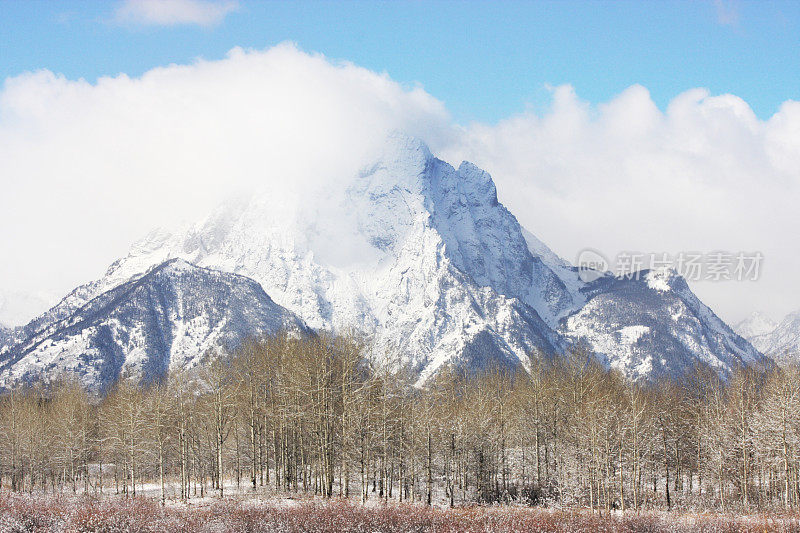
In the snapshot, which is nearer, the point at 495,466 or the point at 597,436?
the point at 597,436

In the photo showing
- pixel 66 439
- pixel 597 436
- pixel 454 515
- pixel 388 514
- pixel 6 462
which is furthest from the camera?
pixel 6 462

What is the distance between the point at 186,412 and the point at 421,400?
81.2ft

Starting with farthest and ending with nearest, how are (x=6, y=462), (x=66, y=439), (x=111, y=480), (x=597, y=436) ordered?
(x=111, y=480) < (x=6, y=462) < (x=66, y=439) < (x=597, y=436)

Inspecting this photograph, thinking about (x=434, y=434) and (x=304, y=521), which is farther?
(x=434, y=434)

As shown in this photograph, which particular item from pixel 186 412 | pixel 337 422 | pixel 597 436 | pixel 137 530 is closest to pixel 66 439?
pixel 186 412

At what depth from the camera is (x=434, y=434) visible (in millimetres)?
55156

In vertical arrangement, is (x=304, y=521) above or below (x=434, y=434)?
above

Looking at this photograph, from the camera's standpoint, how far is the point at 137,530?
91.0 ft

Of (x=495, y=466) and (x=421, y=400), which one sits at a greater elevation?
(x=421, y=400)

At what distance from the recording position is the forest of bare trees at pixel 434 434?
1928 inches

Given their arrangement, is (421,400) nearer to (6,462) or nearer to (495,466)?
(495,466)

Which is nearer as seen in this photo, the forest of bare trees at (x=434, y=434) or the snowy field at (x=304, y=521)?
the snowy field at (x=304, y=521)

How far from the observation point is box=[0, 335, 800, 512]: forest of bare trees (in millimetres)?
48969

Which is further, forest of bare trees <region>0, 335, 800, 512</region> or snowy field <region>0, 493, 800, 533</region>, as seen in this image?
forest of bare trees <region>0, 335, 800, 512</region>
